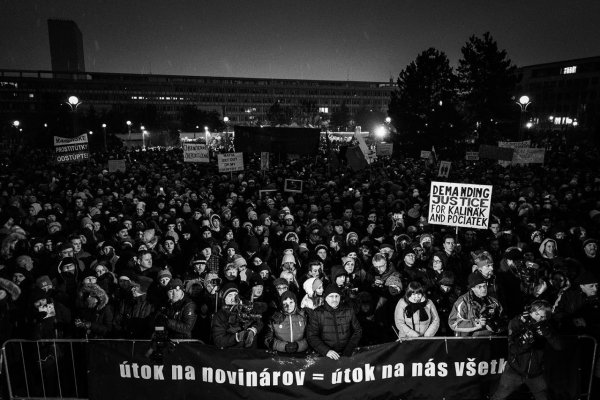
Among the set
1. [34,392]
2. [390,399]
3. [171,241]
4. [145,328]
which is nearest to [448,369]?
[390,399]

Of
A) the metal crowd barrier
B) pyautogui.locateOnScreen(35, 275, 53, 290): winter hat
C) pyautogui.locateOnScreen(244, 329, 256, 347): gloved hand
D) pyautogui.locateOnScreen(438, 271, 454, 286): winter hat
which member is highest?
pyautogui.locateOnScreen(35, 275, 53, 290): winter hat

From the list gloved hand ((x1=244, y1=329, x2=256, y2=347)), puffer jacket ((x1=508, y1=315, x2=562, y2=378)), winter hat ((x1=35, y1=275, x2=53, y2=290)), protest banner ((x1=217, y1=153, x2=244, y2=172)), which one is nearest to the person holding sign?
puffer jacket ((x1=508, y1=315, x2=562, y2=378))

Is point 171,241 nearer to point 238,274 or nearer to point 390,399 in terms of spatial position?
point 238,274

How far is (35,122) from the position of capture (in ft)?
229

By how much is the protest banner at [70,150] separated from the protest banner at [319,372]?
12.4 meters

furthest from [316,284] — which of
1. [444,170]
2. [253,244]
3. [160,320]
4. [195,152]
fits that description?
[195,152]

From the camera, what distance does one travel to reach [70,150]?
1514 centimetres

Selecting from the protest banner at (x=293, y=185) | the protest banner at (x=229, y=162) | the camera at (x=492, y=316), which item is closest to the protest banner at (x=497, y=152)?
the protest banner at (x=293, y=185)

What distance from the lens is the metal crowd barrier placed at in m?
4.82

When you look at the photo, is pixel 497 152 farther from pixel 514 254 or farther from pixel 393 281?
pixel 393 281

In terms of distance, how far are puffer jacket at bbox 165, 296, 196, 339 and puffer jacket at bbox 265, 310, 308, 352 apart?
0.99m

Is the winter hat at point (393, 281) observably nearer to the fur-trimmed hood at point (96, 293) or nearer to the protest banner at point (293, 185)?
the fur-trimmed hood at point (96, 293)

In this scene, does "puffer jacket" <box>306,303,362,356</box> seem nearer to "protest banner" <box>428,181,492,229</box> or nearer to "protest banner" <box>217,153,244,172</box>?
"protest banner" <box>428,181,492,229</box>

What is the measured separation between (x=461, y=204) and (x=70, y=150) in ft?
44.0
